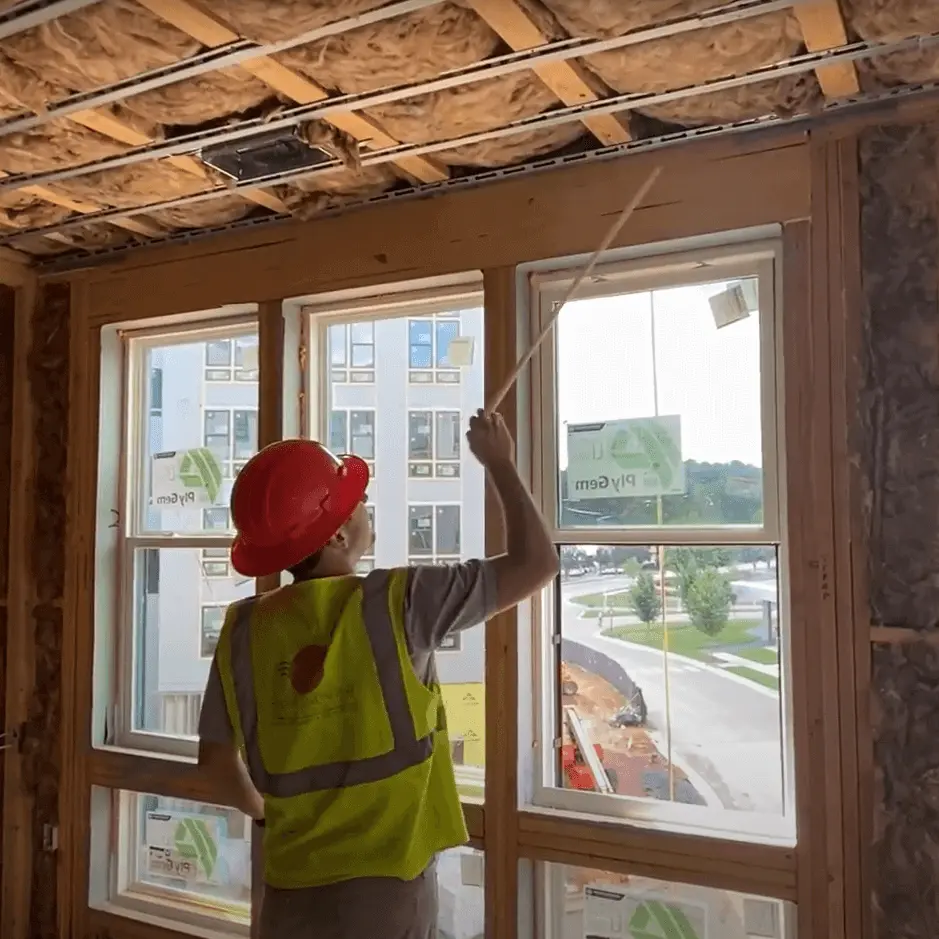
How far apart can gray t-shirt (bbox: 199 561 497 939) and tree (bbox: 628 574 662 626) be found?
35.8 inches

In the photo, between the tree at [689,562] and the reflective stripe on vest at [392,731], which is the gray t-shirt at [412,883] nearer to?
the reflective stripe on vest at [392,731]

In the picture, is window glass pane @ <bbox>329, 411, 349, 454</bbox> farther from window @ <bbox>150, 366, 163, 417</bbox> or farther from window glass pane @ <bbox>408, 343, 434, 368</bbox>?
window @ <bbox>150, 366, 163, 417</bbox>

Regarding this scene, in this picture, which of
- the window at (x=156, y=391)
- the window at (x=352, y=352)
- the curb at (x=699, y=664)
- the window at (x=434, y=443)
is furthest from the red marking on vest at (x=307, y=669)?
the window at (x=156, y=391)

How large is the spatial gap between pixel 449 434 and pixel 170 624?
1.26 m

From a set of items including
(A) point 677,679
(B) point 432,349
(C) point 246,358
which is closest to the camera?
(A) point 677,679

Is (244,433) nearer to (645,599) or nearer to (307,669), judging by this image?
(645,599)

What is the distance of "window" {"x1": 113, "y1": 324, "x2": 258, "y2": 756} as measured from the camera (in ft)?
10.7

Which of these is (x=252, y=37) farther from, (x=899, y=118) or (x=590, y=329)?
(x=899, y=118)

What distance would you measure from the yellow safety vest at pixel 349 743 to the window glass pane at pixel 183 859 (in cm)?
152

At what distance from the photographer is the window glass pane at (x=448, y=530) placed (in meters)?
2.82

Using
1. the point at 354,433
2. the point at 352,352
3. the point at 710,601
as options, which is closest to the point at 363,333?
the point at 352,352

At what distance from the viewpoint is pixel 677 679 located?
2480 mm

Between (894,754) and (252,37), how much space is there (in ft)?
6.46

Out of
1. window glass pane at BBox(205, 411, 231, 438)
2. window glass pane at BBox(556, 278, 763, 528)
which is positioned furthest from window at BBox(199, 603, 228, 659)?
window glass pane at BBox(556, 278, 763, 528)
